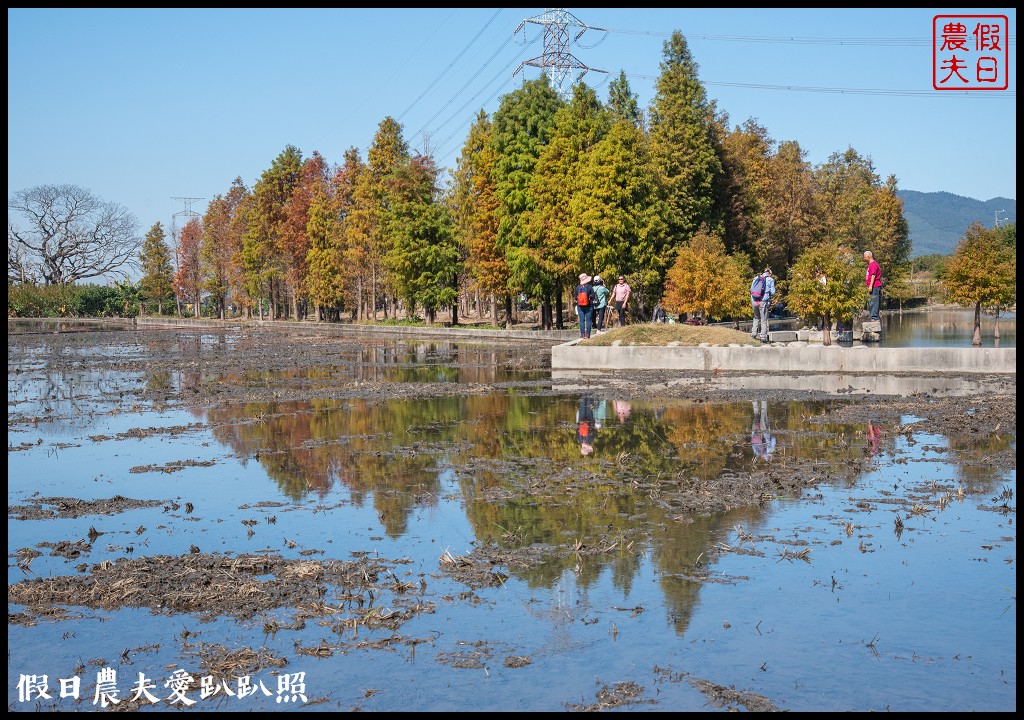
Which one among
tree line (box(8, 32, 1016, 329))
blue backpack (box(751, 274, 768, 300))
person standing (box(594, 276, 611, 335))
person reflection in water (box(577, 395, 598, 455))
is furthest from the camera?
tree line (box(8, 32, 1016, 329))

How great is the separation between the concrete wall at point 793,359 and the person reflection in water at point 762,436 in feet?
21.9

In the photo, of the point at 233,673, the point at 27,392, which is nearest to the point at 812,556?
the point at 233,673

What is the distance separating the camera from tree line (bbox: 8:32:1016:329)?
147 feet

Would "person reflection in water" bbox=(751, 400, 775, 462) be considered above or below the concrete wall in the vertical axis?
below

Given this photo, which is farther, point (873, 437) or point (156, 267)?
point (156, 267)

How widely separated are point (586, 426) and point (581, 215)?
2995 cm

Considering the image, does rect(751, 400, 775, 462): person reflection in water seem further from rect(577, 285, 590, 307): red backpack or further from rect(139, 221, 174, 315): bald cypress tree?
rect(139, 221, 174, 315): bald cypress tree

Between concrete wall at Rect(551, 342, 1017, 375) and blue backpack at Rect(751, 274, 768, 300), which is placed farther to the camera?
blue backpack at Rect(751, 274, 768, 300)

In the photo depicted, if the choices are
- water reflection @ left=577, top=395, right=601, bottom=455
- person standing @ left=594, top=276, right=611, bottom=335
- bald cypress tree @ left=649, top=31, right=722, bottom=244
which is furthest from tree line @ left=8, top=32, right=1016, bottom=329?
water reflection @ left=577, top=395, right=601, bottom=455

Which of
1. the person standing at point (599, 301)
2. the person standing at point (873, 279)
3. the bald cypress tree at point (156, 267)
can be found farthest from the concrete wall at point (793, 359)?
the bald cypress tree at point (156, 267)

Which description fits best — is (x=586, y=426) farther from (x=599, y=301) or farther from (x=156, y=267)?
(x=156, y=267)

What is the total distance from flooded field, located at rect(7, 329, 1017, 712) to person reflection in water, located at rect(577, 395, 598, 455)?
96 millimetres

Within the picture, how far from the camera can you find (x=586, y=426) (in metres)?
16.2

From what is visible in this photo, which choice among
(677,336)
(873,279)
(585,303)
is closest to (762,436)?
(873,279)
